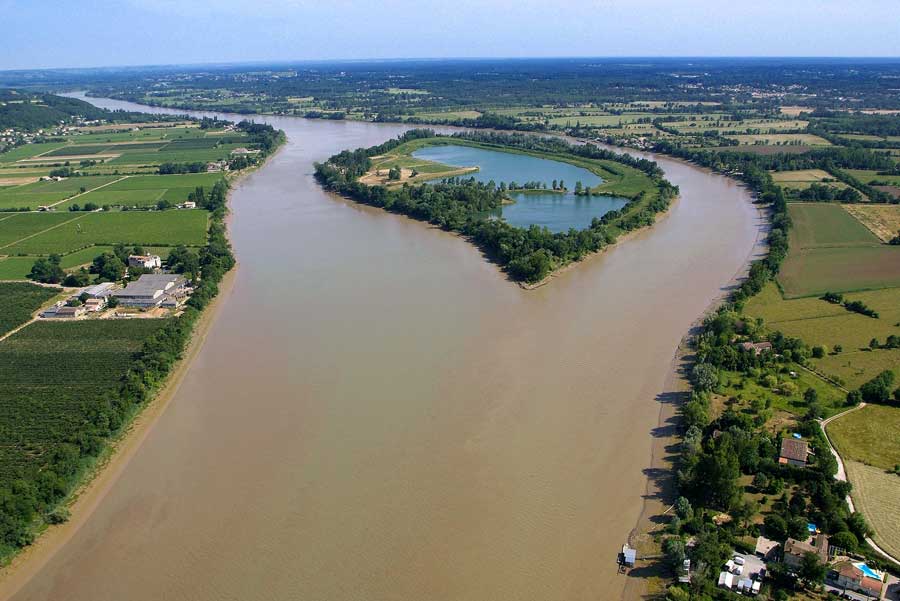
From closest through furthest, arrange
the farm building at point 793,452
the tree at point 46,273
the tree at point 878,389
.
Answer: the farm building at point 793,452 → the tree at point 878,389 → the tree at point 46,273

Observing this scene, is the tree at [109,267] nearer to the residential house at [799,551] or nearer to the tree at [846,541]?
the residential house at [799,551]

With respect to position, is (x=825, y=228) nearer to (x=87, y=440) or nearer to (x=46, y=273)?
(x=87, y=440)

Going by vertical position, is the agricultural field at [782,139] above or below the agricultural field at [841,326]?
above

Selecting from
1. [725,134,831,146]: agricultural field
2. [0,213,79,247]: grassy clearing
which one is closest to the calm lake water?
[725,134,831,146]: agricultural field

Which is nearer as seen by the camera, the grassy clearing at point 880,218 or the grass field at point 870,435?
the grass field at point 870,435

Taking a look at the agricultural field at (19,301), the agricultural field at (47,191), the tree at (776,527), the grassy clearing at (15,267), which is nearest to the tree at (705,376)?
the tree at (776,527)

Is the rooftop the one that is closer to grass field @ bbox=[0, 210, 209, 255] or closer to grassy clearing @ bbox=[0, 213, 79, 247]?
grass field @ bbox=[0, 210, 209, 255]

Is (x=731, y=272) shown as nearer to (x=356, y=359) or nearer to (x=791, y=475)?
(x=791, y=475)

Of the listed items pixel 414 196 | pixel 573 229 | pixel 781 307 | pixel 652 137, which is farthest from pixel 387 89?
pixel 781 307
